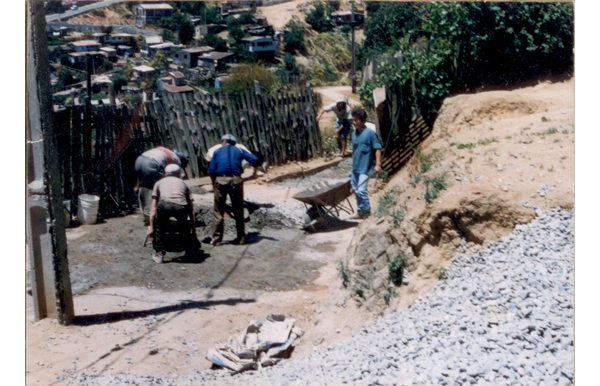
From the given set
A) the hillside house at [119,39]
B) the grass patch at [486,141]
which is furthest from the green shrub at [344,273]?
the hillside house at [119,39]

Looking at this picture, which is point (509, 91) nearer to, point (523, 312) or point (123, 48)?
point (523, 312)

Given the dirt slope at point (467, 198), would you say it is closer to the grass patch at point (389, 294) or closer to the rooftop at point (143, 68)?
the grass patch at point (389, 294)

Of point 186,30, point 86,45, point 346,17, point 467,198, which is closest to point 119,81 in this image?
point 86,45

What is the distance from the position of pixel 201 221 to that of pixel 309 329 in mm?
3521

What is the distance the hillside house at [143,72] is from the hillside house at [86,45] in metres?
1.56

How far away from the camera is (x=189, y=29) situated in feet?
26.3

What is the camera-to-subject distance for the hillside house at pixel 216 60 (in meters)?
10.9

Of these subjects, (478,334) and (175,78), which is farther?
(175,78)

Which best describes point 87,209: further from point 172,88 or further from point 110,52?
point 172,88

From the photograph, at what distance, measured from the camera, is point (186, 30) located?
796cm

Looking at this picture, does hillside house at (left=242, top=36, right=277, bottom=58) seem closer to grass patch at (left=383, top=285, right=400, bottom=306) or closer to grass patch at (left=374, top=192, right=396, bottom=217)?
grass patch at (left=374, top=192, right=396, bottom=217)

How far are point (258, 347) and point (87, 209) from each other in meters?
4.35

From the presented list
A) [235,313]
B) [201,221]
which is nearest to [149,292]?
[235,313]

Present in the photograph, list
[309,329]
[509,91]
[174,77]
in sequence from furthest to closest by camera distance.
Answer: [174,77] → [509,91] → [309,329]
